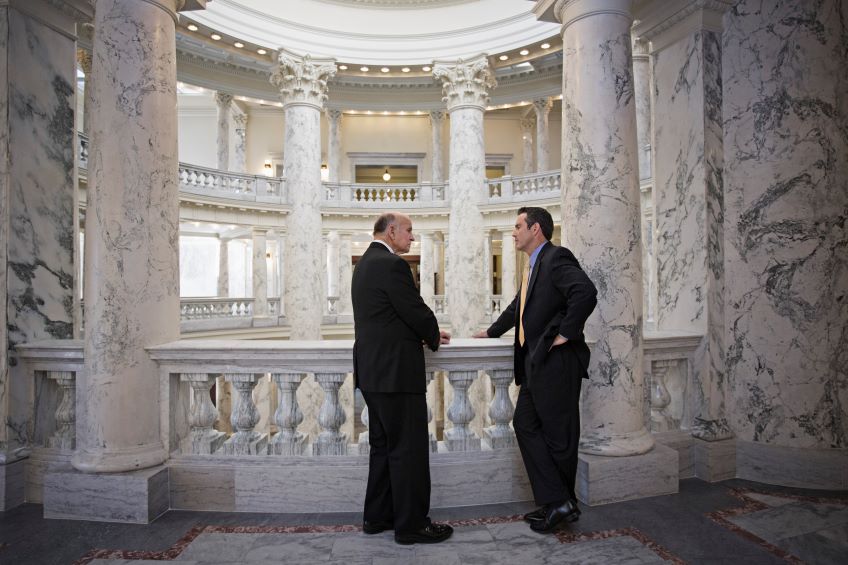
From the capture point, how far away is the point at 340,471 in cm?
378

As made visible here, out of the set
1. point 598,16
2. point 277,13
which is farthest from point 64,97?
point 277,13

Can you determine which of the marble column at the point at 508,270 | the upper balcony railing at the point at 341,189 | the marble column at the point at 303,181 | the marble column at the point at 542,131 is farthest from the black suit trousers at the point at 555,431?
the marble column at the point at 542,131

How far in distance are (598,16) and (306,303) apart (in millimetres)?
12114

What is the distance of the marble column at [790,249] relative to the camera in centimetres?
433

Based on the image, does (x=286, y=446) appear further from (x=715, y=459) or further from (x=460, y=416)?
(x=715, y=459)

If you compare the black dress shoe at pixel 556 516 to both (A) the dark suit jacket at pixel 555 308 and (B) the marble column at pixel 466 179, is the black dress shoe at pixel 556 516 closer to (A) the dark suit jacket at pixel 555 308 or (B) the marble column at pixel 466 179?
(A) the dark suit jacket at pixel 555 308

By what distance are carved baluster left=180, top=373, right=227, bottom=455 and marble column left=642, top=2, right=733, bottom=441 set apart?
13.0 feet

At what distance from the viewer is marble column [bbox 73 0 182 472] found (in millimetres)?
3756

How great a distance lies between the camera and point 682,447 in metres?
4.45

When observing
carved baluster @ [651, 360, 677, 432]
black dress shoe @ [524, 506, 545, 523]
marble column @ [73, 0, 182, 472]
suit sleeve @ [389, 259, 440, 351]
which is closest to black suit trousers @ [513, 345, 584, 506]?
black dress shoe @ [524, 506, 545, 523]

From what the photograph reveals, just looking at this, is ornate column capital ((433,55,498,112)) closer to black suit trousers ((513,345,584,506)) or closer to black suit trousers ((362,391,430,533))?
black suit trousers ((513,345,584,506))

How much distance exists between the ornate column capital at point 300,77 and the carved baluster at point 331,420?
12.9m

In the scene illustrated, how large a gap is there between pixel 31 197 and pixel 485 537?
4.46m

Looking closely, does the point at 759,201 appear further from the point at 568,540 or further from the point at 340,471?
the point at 340,471
